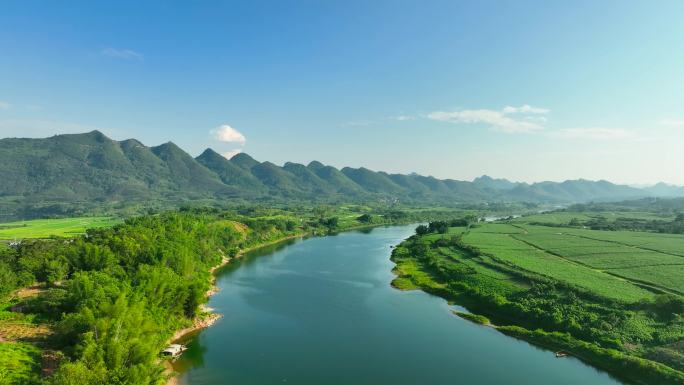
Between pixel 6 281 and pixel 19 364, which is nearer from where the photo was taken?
pixel 19 364

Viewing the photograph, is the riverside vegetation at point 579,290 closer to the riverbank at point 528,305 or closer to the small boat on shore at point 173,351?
the riverbank at point 528,305

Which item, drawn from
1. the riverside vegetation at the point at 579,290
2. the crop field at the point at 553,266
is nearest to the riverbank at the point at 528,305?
the riverside vegetation at the point at 579,290

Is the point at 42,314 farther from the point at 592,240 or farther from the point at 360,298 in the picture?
the point at 592,240

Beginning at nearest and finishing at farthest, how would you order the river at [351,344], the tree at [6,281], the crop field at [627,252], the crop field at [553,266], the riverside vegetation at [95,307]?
the riverside vegetation at [95,307], the river at [351,344], the tree at [6,281], the crop field at [553,266], the crop field at [627,252]

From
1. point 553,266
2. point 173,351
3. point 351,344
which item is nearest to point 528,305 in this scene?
point 553,266

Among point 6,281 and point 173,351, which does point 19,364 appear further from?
point 6,281

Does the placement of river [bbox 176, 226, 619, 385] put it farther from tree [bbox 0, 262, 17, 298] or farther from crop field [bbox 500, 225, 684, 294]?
crop field [bbox 500, 225, 684, 294]
